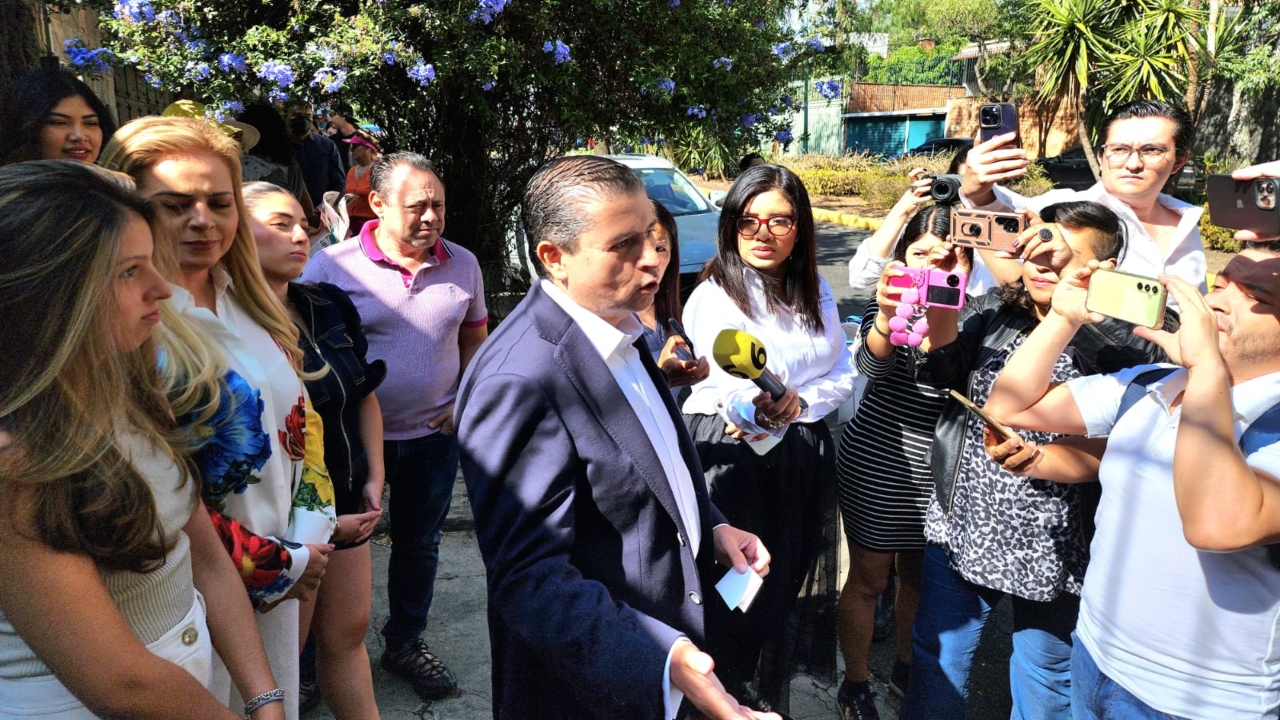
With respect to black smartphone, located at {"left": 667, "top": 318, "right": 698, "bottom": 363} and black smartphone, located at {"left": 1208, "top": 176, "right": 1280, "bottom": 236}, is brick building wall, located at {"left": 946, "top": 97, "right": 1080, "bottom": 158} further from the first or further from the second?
black smartphone, located at {"left": 1208, "top": 176, "right": 1280, "bottom": 236}

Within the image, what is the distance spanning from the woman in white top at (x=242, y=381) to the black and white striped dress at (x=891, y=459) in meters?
1.65

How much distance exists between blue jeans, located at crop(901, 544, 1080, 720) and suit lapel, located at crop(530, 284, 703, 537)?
1.20 m

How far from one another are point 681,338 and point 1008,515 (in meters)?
1.12

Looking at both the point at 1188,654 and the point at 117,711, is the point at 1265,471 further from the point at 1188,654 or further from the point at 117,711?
the point at 117,711

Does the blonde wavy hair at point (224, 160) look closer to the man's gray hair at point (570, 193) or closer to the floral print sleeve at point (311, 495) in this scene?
the floral print sleeve at point (311, 495)

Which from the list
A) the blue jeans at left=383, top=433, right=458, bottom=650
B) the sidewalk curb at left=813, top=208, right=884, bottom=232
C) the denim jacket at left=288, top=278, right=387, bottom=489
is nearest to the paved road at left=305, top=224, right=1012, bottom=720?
the blue jeans at left=383, top=433, right=458, bottom=650

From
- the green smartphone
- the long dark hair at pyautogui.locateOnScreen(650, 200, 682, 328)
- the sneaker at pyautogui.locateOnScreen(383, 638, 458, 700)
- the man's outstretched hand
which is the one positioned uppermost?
the green smartphone

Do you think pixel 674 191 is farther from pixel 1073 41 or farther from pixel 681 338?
pixel 1073 41

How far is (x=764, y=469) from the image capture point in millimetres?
2881

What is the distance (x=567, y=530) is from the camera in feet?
5.30

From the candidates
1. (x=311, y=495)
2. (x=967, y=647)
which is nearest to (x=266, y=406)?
(x=311, y=495)

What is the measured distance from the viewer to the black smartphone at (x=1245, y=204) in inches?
72.7

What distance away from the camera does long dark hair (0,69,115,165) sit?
2.81 m

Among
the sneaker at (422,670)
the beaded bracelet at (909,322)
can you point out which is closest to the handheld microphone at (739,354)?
the beaded bracelet at (909,322)
